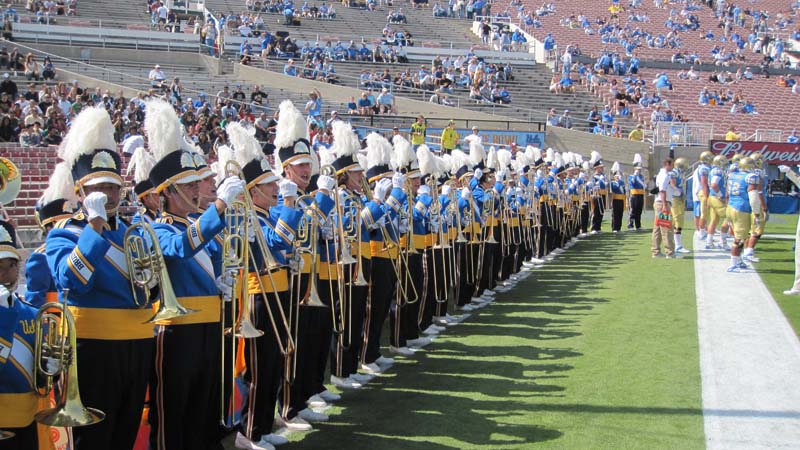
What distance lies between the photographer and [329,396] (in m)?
7.81

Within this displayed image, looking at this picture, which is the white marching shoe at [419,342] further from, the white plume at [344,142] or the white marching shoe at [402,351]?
the white plume at [344,142]

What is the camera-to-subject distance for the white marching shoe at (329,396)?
777cm

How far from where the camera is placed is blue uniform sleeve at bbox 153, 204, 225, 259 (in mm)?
5098

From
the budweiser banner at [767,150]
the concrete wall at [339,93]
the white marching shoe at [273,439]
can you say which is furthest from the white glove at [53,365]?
the budweiser banner at [767,150]

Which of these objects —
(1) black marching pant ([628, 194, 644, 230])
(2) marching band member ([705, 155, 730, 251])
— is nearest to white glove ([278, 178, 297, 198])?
(2) marching band member ([705, 155, 730, 251])

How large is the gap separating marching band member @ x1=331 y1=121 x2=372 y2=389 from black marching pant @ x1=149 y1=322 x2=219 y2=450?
2609 millimetres

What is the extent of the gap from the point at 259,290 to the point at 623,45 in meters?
42.2

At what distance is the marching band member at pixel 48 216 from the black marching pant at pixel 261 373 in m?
1.44

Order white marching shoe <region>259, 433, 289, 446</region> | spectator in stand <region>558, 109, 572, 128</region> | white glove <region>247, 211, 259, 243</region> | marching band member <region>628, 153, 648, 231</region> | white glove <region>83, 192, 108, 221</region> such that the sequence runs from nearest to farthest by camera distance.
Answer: white glove <region>83, 192, 108, 221</region> < white glove <region>247, 211, 259, 243</region> < white marching shoe <region>259, 433, 289, 446</region> < marching band member <region>628, 153, 648, 231</region> < spectator in stand <region>558, 109, 572, 128</region>

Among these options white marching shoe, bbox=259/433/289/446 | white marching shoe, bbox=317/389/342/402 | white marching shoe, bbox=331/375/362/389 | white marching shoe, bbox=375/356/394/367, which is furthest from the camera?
white marching shoe, bbox=375/356/394/367

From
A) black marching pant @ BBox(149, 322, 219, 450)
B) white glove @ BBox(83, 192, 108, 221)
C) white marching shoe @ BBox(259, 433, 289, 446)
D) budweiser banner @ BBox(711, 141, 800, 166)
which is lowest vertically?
white marching shoe @ BBox(259, 433, 289, 446)

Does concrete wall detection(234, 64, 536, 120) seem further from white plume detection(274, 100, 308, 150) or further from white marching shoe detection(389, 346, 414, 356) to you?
white plume detection(274, 100, 308, 150)

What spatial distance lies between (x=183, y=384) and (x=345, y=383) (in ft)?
10.0

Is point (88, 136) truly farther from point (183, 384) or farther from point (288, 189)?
point (288, 189)
